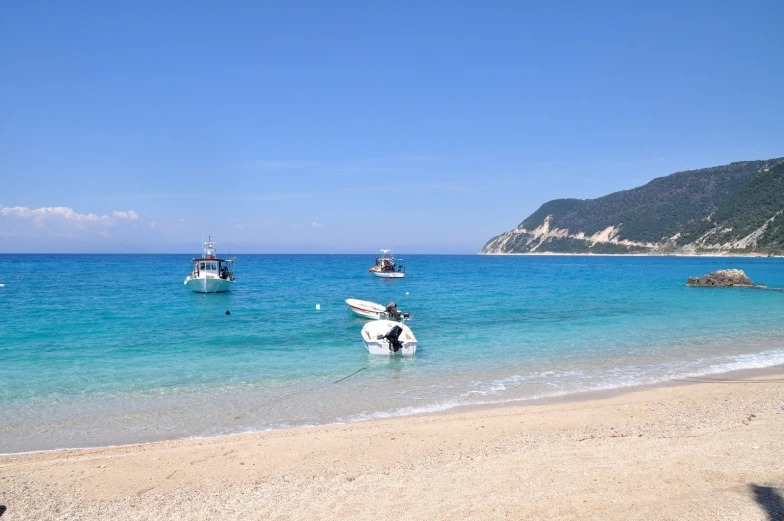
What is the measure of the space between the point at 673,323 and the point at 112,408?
25148mm

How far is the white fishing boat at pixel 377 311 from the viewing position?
24.6 metres

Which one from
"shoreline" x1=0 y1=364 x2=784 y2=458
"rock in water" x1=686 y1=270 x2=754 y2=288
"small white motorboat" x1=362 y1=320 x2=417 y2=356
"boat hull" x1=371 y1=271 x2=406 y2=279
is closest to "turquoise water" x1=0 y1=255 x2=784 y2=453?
"shoreline" x1=0 y1=364 x2=784 y2=458

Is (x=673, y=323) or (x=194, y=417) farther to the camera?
(x=673, y=323)

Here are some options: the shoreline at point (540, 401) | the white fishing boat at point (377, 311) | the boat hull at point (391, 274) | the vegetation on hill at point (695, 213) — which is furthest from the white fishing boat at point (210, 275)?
the vegetation on hill at point (695, 213)

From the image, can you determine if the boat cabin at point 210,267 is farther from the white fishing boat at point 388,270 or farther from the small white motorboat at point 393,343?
the small white motorboat at point 393,343

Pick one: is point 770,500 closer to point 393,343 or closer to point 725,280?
point 393,343

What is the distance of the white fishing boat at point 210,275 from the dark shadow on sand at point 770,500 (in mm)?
40136

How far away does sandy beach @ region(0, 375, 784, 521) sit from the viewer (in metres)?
6.52

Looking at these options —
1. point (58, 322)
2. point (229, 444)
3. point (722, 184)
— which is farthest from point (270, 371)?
point (722, 184)

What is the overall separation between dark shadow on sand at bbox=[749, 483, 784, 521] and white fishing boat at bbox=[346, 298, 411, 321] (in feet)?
57.5

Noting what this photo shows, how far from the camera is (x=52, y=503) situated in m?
6.96

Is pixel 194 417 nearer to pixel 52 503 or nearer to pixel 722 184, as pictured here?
pixel 52 503

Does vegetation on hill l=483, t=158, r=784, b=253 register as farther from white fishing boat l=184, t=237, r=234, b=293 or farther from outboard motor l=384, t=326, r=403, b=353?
outboard motor l=384, t=326, r=403, b=353

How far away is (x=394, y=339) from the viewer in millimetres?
18047
